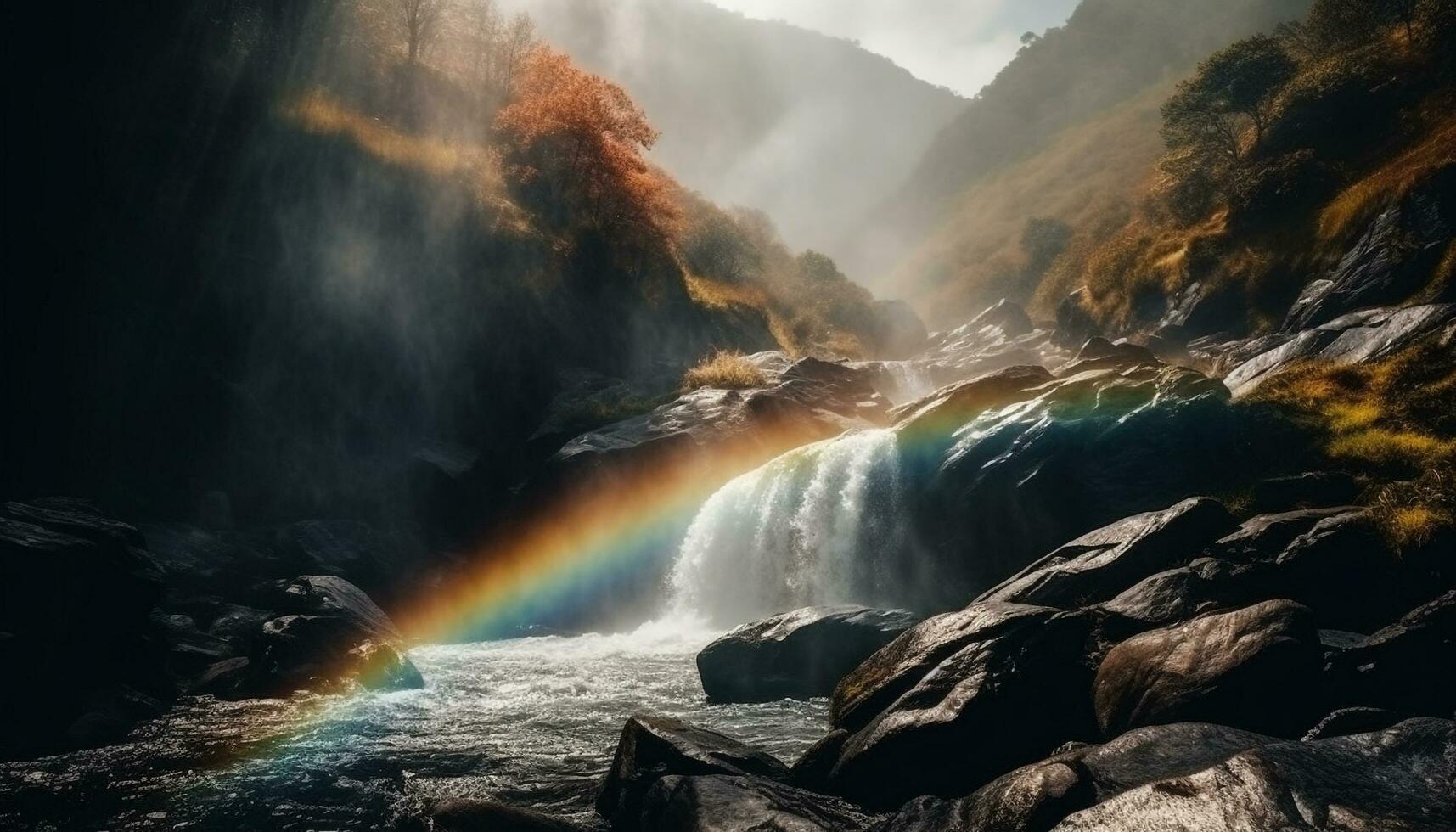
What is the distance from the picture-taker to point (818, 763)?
9.72m

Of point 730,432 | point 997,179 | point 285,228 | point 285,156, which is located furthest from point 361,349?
point 997,179

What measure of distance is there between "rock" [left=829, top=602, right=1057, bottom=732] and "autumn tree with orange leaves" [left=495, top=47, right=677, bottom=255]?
34151mm

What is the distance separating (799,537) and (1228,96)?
39.6m

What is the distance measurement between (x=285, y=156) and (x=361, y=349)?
25.5 ft

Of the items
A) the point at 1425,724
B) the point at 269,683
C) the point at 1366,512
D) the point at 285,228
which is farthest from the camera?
the point at 285,228

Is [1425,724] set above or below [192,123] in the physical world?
below

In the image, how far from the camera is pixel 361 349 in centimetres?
3041

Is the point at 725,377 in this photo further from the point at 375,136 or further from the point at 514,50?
the point at 514,50

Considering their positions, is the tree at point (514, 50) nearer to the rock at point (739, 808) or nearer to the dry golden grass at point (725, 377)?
the dry golden grass at point (725, 377)

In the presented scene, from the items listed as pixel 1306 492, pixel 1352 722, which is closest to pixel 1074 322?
pixel 1306 492

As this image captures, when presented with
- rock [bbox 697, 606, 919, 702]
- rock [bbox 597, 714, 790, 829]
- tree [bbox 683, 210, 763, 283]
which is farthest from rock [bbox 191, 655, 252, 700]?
tree [bbox 683, 210, 763, 283]

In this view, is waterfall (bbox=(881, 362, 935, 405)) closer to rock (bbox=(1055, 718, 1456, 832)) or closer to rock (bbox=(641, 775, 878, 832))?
rock (bbox=(641, 775, 878, 832))

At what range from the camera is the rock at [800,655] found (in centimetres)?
1463

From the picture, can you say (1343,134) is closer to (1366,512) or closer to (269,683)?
(1366,512)
